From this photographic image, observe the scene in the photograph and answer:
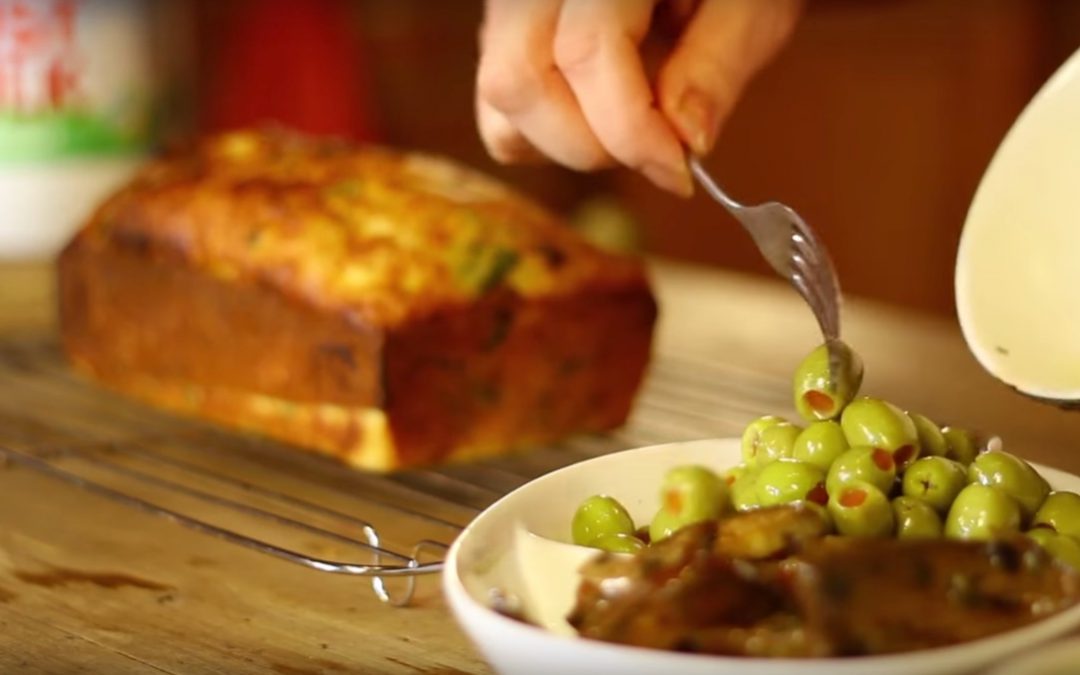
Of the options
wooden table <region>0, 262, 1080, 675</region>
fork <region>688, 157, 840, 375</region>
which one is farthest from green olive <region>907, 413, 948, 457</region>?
wooden table <region>0, 262, 1080, 675</region>

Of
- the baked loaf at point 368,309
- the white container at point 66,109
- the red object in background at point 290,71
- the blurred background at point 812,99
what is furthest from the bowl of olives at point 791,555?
the red object in background at point 290,71

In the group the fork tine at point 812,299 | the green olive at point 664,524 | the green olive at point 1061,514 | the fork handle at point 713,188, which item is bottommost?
the green olive at point 664,524

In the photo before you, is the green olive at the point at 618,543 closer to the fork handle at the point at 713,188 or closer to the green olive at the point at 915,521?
the green olive at the point at 915,521

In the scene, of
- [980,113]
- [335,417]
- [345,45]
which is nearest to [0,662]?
[335,417]

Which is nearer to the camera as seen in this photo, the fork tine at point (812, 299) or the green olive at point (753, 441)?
the green olive at point (753, 441)

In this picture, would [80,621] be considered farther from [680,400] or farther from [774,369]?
[774,369]
